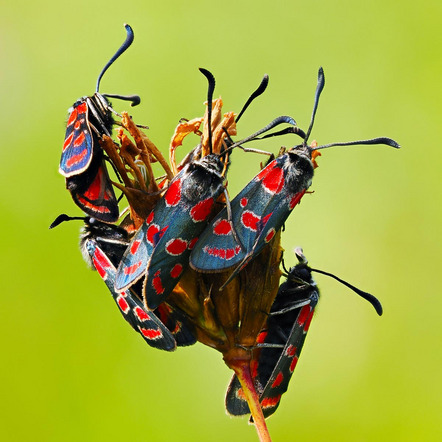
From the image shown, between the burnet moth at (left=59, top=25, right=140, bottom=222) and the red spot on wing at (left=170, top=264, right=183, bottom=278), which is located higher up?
the burnet moth at (left=59, top=25, right=140, bottom=222)

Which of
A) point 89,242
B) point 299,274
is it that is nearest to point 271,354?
point 299,274

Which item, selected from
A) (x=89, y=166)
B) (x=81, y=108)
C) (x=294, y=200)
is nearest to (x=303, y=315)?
(x=294, y=200)

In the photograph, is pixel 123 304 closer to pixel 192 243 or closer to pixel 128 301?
pixel 128 301

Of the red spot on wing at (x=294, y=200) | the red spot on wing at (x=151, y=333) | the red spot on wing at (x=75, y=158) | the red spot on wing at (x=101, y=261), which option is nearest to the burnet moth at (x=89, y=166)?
the red spot on wing at (x=75, y=158)

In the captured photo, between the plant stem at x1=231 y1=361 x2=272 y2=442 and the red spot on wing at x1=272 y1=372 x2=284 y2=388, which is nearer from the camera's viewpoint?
the plant stem at x1=231 y1=361 x2=272 y2=442

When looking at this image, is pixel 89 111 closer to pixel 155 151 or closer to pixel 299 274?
pixel 155 151

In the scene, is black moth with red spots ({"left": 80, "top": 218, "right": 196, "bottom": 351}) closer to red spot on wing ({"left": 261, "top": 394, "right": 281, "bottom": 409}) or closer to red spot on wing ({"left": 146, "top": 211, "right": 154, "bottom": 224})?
red spot on wing ({"left": 146, "top": 211, "right": 154, "bottom": 224})

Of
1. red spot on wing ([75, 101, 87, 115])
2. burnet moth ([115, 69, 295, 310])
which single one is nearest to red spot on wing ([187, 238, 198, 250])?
burnet moth ([115, 69, 295, 310])

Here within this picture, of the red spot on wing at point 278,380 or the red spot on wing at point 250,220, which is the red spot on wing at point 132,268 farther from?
the red spot on wing at point 278,380
